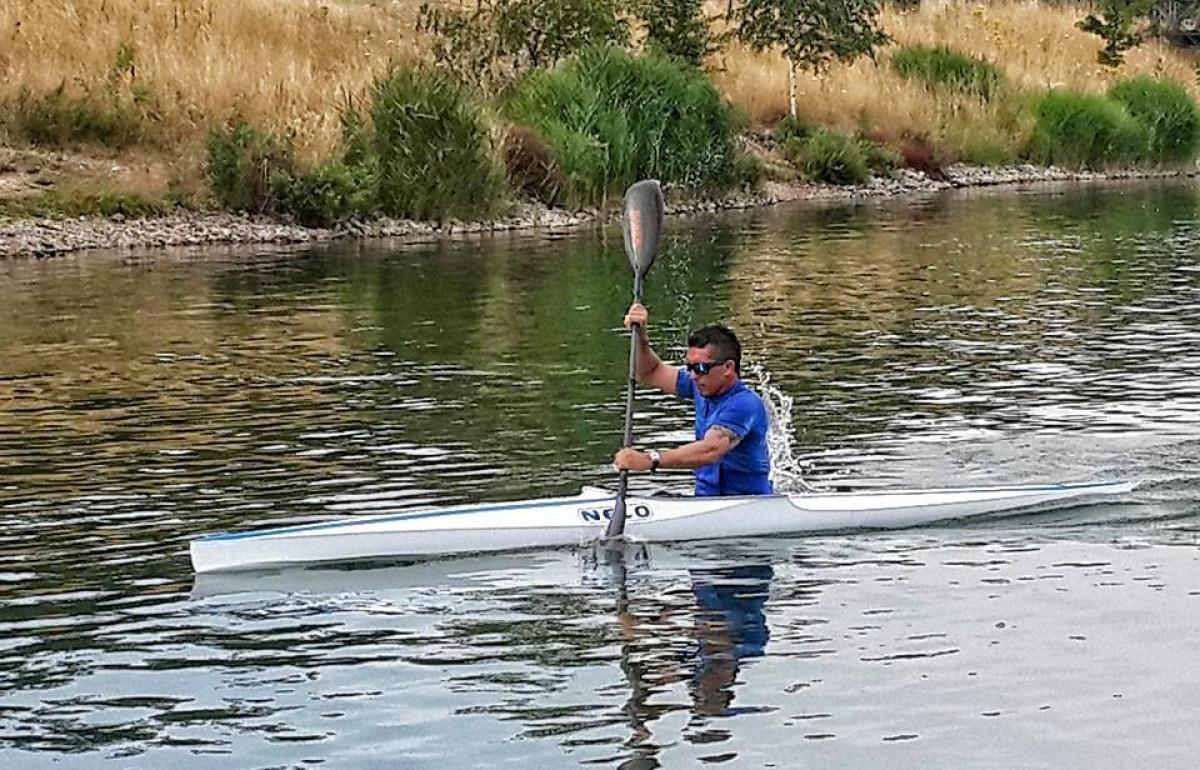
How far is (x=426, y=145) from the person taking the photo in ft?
117

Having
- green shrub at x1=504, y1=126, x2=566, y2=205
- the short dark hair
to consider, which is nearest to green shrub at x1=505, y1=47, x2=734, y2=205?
green shrub at x1=504, y1=126, x2=566, y2=205

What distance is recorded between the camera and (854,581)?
12609 millimetres

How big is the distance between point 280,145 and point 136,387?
15571 millimetres

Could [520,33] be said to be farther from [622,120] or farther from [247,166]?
[247,166]

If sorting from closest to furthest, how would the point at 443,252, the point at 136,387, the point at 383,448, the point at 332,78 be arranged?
the point at 383,448 < the point at 136,387 < the point at 443,252 < the point at 332,78

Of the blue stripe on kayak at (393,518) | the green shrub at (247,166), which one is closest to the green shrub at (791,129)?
the green shrub at (247,166)

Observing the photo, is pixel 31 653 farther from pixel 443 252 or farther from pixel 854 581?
pixel 443 252

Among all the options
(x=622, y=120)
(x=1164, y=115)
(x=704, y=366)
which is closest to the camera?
(x=704, y=366)

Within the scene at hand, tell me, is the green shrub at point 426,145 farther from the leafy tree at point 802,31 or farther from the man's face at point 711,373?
the man's face at point 711,373

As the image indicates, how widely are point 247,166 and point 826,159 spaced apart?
15.6m

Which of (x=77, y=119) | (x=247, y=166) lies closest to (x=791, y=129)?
(x=247, y=166)

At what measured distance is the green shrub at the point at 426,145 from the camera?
3575 centimetres

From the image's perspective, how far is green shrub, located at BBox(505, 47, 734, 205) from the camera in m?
39.1

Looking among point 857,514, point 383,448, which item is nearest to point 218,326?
point 383,448
